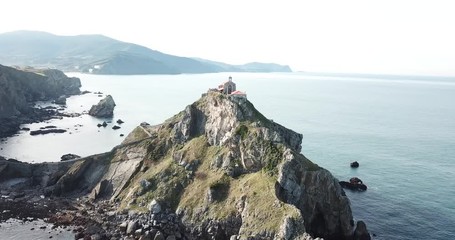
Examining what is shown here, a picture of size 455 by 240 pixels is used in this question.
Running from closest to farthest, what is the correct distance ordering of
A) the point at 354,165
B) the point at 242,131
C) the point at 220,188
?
the point at 220,188 < the point at 242,131 < the point at 354,165

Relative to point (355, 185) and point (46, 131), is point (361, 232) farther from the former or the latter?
point (46, 131)

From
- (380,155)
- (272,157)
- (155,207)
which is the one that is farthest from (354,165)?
(155,207)

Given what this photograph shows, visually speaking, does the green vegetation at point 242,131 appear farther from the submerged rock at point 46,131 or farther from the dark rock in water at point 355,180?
the submerged rock at point 46,131

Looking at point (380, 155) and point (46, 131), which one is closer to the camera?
point (380, 155)

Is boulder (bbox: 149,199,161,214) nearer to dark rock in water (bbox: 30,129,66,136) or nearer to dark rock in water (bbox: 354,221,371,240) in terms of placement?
dark rock in water (bbox: 354,221,371,240)

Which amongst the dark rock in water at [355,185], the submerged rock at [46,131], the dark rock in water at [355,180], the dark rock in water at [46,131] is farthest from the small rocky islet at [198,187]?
the submerged rock at [46,131]

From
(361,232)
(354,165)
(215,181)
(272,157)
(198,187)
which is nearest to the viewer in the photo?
(361,232)

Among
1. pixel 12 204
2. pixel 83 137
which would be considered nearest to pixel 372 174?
pixel 12 204
